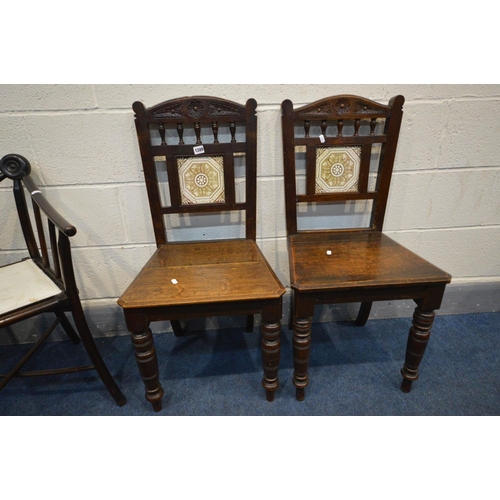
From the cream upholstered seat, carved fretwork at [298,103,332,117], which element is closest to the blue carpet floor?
the cream upholstered seat

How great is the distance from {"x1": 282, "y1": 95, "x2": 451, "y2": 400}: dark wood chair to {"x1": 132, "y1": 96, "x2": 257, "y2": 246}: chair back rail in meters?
0.16

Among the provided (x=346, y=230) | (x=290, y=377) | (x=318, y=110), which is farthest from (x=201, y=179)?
(x=290, y=377)

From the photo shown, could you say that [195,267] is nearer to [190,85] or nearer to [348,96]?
[190,85]

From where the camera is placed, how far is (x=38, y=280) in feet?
3.40

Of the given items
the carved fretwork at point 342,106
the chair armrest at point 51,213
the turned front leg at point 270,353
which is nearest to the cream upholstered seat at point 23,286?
the chair armrest at point 51,213

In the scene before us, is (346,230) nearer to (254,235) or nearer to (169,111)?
(254,235)

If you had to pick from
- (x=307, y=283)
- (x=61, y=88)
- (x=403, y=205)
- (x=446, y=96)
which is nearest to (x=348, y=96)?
(x=446, y=96)

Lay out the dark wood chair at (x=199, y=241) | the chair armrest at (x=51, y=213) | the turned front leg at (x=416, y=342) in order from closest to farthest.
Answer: the chair armrest at (x=51, y=213) < the dark wood chair at (x=199, y=241) < the turned front leg at (x=416, y=342)

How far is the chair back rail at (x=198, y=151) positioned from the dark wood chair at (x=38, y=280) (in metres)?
0.37

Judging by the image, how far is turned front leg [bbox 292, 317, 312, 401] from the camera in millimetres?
991

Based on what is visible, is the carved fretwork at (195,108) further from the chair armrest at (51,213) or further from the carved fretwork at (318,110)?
the chair armrest at (51,213)

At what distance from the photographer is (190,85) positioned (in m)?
1.12

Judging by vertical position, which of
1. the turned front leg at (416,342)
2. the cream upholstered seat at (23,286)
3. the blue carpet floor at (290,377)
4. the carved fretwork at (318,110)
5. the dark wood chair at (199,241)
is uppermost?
the carved fretwork at (318,110)

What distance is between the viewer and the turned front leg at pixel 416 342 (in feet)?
3.32
